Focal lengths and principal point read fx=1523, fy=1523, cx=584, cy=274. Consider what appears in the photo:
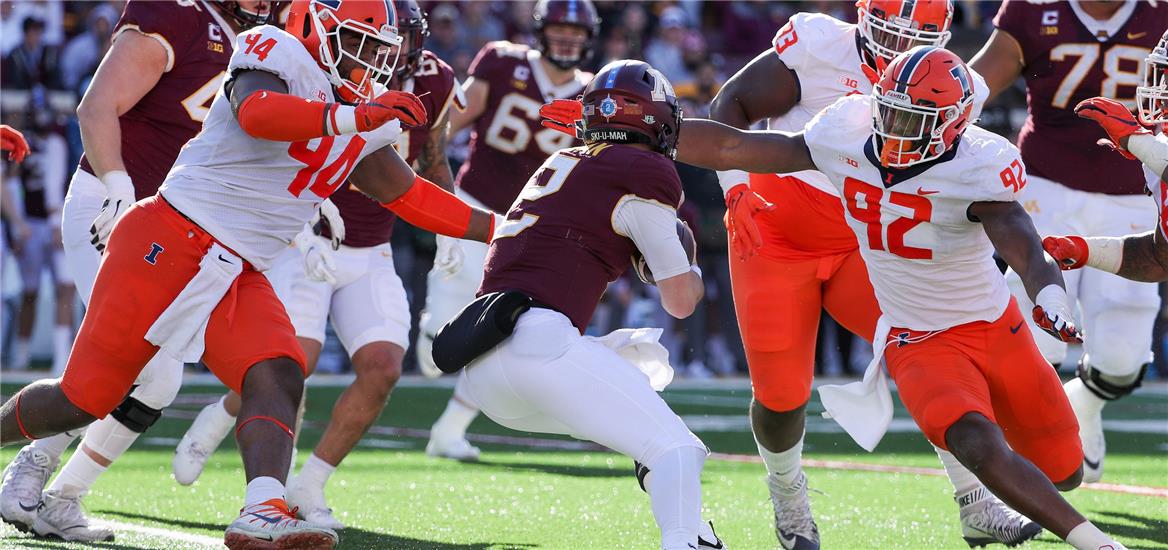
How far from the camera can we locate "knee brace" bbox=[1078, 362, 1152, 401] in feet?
18.7

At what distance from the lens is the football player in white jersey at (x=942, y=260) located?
3734 mm

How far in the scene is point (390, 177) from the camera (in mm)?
4195

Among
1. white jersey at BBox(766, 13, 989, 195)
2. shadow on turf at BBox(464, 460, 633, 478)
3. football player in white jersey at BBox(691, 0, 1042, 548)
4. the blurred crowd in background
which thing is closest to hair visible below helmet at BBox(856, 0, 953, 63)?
football player in white jersey at BBox(691, 0, 1042, 548)

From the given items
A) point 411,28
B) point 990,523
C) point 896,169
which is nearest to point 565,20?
point 411,28

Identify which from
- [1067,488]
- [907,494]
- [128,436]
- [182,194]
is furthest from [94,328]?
[907,494]

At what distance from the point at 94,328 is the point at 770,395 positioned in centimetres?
194

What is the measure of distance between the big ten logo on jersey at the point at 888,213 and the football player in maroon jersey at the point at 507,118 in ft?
9.92

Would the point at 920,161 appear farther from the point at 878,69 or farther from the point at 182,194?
the point at 182,194

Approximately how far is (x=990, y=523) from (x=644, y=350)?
1.33 m

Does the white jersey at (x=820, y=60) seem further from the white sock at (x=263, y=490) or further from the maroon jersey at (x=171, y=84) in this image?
the white sock at (x=263, y=490)

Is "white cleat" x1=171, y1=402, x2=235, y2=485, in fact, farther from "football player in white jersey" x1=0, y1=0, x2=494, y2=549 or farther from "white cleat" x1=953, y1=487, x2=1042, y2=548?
"white cleat" x1=953, y1=487, x2=1042, y2=548

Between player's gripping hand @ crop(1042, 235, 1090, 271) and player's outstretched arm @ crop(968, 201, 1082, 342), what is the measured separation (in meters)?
0.16

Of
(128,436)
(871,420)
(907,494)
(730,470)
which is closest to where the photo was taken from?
(871,420)

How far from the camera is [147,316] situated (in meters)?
3.79
